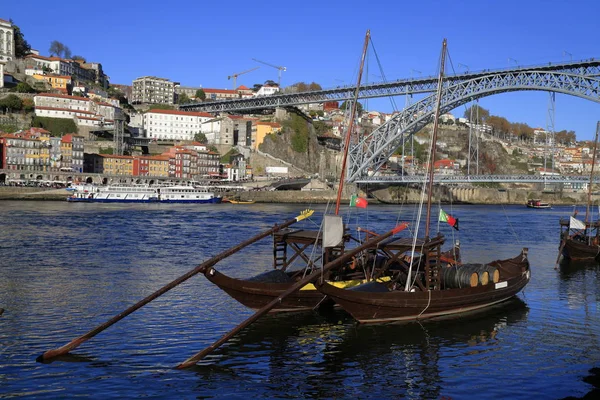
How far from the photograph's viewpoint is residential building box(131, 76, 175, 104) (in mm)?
116312

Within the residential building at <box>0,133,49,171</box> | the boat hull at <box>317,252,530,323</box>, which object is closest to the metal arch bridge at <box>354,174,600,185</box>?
the residential building at <box>0,133,49,171</box>

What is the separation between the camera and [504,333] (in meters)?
Answer: 14.0

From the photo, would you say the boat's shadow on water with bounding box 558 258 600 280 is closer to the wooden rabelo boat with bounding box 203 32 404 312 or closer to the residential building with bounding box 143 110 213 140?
the wooden rabelo boat with bounding box 203 32 404 312

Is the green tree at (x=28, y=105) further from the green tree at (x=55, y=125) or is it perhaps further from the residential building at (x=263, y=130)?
the residential building at (x=263, y=130)

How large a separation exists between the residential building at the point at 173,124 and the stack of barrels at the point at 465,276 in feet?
282

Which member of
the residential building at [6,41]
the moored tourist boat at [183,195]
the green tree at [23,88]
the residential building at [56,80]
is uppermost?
the residential building at [6,41]

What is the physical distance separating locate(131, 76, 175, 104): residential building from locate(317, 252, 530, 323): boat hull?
10577 cm

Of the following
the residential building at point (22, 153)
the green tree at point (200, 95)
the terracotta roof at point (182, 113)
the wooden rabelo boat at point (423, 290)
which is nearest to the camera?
the wooden rabelo boat at point (423, 290)

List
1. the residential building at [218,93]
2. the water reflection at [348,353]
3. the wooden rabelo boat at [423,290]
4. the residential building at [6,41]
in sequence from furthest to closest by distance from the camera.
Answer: the residential building at [218,93] < the residential building at [6,41] < the wooden rabelo boat at [423,290] < the water reflection at [348,353]

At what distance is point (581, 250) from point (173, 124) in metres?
80.6

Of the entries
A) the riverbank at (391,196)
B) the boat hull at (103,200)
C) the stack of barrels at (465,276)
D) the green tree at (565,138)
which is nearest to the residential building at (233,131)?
the riverbank at (391,196)

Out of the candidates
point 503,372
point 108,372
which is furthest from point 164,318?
point 503,372

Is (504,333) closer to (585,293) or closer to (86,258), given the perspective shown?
(585,293)

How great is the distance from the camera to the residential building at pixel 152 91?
116 m
